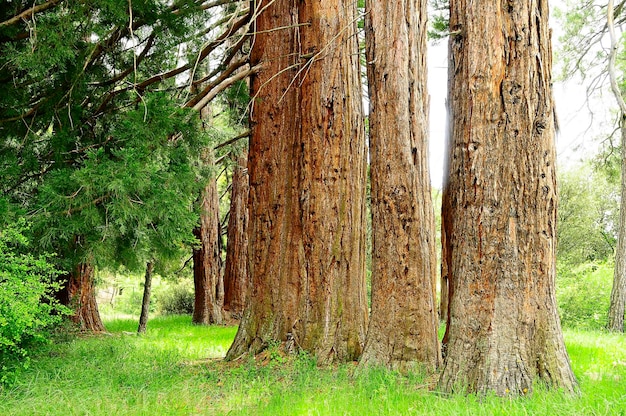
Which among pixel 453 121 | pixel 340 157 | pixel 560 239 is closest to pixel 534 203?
pixel 453 121

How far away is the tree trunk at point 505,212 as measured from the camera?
389 centimetres

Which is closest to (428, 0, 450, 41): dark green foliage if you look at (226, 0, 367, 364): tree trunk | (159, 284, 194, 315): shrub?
(226, 0, 367, 364): tree trunk

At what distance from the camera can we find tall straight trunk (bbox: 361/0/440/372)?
203 inches

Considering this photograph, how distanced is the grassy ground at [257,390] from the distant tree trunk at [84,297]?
3235mm

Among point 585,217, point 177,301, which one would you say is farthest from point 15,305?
point 585,217

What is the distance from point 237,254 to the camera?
46.6 feet

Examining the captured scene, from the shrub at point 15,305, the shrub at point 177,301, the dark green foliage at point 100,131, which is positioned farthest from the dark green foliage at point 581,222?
the shrub at point 15,305

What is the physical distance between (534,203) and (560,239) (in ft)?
68.0

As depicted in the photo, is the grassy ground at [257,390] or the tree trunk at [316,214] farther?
the tree trunk at [316,214]

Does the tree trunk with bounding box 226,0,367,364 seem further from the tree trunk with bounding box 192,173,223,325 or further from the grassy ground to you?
the tree trunk with bounding box 192,173,223,325

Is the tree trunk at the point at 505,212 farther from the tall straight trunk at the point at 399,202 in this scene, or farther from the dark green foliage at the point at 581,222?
the dark green foliage at the point at 581,222

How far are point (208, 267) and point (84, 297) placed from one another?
3.88 metres

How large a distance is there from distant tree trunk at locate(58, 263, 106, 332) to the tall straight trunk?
6.53 metres

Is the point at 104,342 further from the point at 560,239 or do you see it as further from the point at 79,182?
the point at 560,239
